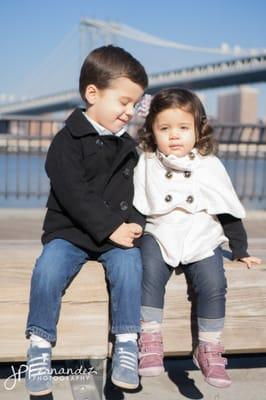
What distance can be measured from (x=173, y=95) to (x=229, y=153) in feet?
16.5

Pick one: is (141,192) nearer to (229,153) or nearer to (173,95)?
(173,95)

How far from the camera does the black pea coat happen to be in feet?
6.37

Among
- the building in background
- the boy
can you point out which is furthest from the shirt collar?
the building in background

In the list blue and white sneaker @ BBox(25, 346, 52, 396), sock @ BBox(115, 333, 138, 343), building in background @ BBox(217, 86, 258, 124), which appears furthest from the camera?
building in background @ BBox(217, 86, 258, 124)

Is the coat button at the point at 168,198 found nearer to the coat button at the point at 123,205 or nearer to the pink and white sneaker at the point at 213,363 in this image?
the coat button at the point at 123,205

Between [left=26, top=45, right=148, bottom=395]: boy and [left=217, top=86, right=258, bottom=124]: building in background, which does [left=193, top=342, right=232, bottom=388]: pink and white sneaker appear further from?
[left=217, top=86, right=258, bottom=124]: building in background

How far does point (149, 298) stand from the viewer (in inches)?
77.1

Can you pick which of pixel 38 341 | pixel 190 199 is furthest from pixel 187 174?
pixel 38 341

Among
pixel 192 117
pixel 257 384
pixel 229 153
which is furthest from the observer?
pixel 229 153

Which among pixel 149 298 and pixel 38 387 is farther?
pixel 149 298

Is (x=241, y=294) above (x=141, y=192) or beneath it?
beneath

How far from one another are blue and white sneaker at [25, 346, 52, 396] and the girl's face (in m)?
0.86

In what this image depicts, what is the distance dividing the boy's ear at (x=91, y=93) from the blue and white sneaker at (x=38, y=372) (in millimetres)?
879

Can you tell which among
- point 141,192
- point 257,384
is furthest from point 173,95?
point 257,384
